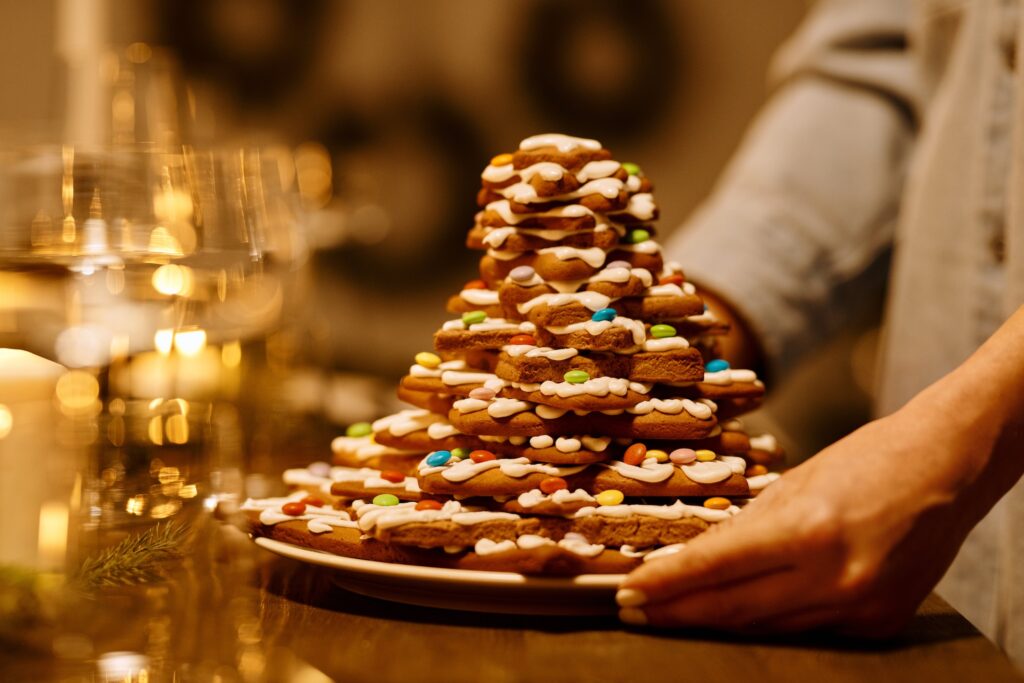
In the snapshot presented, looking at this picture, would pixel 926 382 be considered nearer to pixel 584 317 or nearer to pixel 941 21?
pixel 941 21

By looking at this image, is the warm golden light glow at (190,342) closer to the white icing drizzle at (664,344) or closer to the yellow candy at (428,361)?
the yellow candy at (428,361)

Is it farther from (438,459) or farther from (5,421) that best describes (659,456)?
(5,421)

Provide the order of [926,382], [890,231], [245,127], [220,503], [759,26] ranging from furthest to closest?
→ [245,127], [759,26], [890,231], [926,382], [220,503]

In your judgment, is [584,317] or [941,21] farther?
[941,21]

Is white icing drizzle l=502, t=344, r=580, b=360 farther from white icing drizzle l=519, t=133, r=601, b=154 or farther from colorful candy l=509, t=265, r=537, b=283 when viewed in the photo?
white icing drizzle l=519, t=133, r=601, b=154

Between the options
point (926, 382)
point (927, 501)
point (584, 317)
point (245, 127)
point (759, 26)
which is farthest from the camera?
point (245, 127)

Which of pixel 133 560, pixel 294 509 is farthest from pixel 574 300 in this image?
pixel 133 560

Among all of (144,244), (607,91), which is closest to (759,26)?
(607,91)

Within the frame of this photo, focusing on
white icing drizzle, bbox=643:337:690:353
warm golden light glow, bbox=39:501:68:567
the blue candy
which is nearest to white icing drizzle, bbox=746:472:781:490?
white icing drizzle, bbox=643:337:690:353
